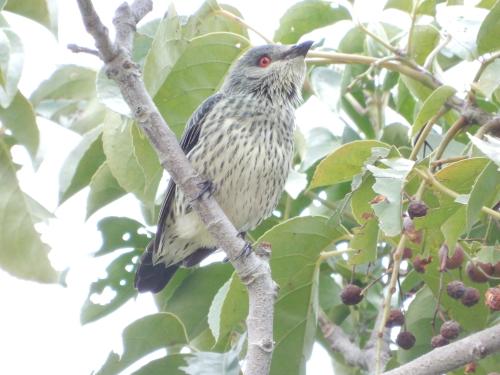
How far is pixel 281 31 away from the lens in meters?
4.62

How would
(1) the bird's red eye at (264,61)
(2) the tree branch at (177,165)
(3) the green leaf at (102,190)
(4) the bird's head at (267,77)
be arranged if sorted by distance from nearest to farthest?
1. (2) the tree branch at (177,165)
2. (3) the green leaf at (102,190)
3. (4) the bird's head at (267,77)
4. (1) the bird's red eye at (264,61)

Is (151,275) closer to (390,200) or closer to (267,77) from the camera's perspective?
(267,77)

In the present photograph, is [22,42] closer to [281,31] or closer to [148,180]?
[148,180]

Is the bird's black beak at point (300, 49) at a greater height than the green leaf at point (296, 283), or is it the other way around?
the bird's black beak at point (300, 49)

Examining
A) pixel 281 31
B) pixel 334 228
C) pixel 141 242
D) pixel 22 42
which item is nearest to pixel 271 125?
pixel 281 31

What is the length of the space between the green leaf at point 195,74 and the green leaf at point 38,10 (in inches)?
21.3

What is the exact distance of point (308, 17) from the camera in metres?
4.56

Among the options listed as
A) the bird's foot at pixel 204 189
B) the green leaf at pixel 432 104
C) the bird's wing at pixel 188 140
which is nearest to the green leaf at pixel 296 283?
the bird's foot at pixel 204 189

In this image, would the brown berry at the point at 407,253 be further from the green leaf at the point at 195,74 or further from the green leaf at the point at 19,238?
the green leaf at the point at 19,238

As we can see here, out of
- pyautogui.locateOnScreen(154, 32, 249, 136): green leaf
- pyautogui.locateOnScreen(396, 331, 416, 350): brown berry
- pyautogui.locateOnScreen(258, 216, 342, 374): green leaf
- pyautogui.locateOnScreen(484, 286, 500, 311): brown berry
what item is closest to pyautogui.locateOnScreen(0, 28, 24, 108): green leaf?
pyautogui.locateOnScreen(154, 32, 249, 136): green leaf

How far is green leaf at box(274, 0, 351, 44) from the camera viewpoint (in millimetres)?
4488

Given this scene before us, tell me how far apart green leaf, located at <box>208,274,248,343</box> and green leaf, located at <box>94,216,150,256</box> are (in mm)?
1134

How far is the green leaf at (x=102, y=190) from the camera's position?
4.31 m

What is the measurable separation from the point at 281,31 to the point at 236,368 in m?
1.97
